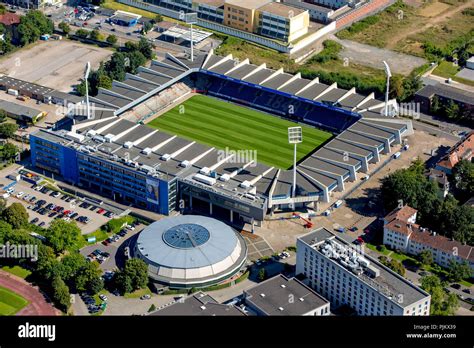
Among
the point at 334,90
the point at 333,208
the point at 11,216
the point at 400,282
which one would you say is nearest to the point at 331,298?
the point at 400,282

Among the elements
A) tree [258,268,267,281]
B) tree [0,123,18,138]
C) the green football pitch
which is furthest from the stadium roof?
tree [258,268,267,281]

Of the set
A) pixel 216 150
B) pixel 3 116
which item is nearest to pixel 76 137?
pixel 3 116

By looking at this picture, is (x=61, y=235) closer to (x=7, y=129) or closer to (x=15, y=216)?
(x=15, y=216)

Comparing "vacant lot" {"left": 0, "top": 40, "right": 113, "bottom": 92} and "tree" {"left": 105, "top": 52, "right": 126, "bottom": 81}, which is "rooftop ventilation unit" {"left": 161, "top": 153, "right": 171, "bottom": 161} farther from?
"vacant lot" {"left": 0, "top": 40, "right": 113, "bottom": 92}

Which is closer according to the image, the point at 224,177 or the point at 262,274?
the point at 262,274

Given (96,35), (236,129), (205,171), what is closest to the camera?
(205,171)

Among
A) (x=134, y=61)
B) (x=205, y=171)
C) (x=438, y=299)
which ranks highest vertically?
(x=134, y=61)
